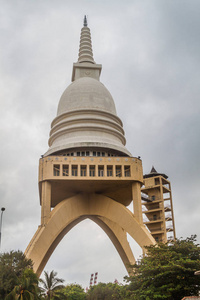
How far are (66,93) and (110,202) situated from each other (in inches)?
589

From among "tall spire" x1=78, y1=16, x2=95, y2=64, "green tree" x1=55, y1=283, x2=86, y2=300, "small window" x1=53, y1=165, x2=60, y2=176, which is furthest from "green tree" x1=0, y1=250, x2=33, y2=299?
"green tree" x1=55, y1=283, x2=86, y2=300

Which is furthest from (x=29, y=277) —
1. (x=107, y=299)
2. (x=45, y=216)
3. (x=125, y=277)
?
(x=107, y=299)

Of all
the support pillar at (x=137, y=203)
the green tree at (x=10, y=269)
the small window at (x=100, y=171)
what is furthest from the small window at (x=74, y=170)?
the green tree at (x=10, y=269)

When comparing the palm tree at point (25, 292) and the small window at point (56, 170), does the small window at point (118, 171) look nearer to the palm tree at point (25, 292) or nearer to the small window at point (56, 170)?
the small window at point (56, 170)

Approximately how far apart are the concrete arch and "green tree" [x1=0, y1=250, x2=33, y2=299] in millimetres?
5738

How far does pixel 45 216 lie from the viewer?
41531mm

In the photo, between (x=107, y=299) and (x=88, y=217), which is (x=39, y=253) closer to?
(x=88, y=217)

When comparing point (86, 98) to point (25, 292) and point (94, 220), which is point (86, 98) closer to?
point (94, 220)

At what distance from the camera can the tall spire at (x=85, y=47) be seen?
58625 millimetres

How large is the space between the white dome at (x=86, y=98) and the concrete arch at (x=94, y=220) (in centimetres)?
1052

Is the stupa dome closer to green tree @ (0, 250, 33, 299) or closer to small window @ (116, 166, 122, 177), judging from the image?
small window @ (116, 166, 122, 177)

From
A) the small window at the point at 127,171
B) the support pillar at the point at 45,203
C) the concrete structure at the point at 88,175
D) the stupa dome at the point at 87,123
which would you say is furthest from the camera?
the stupa dome at the point at 87,123

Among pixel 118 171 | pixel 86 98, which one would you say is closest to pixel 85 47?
pixel 86 98

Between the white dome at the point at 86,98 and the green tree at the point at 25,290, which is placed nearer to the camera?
the green tree at the point at 25,290
